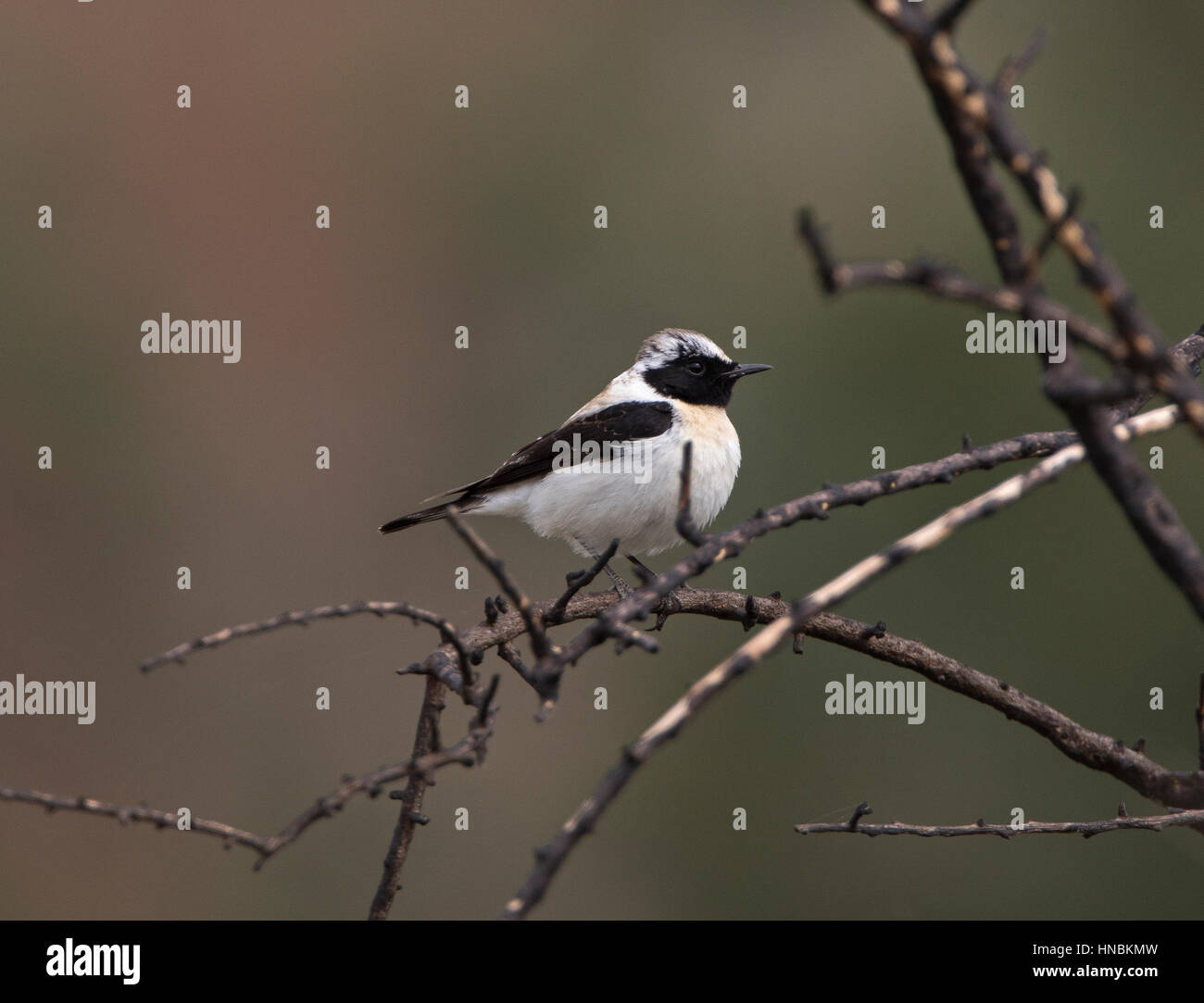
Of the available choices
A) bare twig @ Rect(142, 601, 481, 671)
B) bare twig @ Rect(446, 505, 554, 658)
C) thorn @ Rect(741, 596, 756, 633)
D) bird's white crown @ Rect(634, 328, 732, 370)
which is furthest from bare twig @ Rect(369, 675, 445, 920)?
bird's white crown @ Rect(634, 328, 732, 370)

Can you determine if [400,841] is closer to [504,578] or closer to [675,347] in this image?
[504,578]

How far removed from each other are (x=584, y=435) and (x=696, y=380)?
777 mm

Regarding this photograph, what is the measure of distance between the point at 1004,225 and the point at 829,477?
560 centimetres

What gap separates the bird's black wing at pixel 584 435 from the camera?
5934 mm

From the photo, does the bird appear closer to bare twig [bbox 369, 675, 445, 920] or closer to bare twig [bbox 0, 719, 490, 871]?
bare twig [bbox 369, 675, 445, 920]

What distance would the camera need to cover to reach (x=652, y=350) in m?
6.58

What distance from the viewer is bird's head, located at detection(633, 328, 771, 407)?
6375 mm

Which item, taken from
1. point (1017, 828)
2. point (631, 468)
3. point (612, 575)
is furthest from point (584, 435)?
point (1017, 828)

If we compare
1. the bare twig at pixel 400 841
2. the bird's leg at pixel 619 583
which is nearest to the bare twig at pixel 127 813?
the bare twig at pixel 400 841

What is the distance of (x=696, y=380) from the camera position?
640cm

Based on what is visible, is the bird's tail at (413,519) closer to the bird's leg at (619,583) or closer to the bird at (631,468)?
the bird at (631,468)

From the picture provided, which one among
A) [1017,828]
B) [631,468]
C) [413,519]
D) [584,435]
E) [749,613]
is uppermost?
[584,435]

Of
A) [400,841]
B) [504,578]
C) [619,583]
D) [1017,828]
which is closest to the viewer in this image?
[504,578]

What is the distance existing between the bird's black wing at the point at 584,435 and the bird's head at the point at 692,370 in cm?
26
